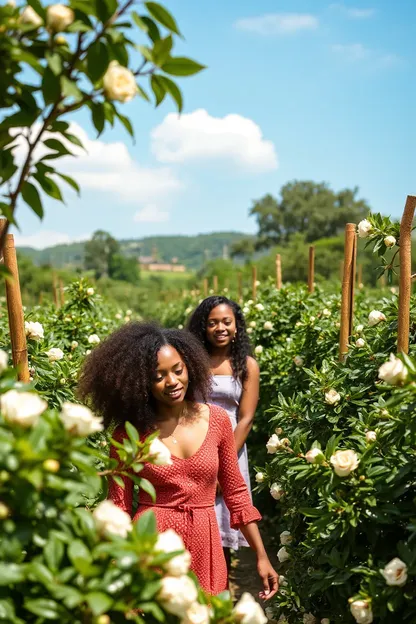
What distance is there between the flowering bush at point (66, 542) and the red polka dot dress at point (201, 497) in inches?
35.2

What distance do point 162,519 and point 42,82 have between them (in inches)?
58.4

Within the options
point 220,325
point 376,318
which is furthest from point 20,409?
point 220,325

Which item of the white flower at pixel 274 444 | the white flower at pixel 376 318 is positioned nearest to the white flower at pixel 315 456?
the white flower at pixel 274 444

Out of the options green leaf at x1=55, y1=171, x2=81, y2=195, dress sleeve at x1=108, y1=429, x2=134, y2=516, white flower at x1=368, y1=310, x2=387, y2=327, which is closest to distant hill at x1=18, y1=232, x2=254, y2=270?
white flower at x1=368, y1=310, x2=387, y2=327

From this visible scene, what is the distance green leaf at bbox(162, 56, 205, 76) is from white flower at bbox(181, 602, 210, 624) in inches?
42.7

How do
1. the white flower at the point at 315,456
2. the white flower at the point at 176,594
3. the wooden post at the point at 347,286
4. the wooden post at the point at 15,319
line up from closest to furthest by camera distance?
the white flower at the point at 176,594, the white flower at the point at 315,456, the wooden post at the point at 15,319, the wooden post at the point at 347,286

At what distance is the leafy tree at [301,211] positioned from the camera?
53.9 m

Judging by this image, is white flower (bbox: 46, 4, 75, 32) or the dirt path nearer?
white flower (bbox: 46, 4, 75, 32)

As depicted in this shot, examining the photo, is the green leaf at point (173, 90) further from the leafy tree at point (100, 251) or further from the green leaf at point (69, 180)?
the leafy tree at point (100, 251)

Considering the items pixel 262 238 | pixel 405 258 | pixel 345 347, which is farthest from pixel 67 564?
pixel 262 238

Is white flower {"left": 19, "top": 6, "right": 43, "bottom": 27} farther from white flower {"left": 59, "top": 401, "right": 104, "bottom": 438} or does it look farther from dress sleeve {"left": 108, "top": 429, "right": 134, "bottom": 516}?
dress sleeve {"left": 108, "top": 429, "right": 134, "bottom": 516}

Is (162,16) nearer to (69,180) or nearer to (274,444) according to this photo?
(69,180)

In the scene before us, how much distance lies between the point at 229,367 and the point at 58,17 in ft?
8.79

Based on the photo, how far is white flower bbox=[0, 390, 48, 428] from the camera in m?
1.20
